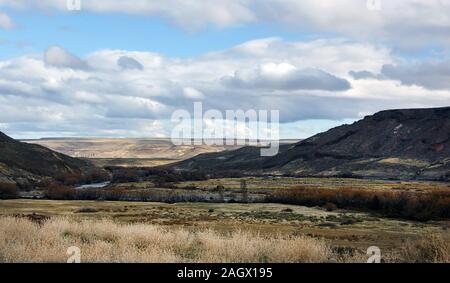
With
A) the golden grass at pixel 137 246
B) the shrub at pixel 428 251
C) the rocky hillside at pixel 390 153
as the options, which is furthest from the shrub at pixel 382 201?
the rocky hillside at pixel 390 153

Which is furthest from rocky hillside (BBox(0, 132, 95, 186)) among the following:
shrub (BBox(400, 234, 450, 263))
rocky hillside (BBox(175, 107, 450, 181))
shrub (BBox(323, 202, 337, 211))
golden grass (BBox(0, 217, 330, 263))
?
shrub (BBox(400, 234, 450, 263))

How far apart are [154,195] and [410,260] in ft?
242

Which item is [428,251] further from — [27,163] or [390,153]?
[390,153]

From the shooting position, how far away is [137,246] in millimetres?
15539

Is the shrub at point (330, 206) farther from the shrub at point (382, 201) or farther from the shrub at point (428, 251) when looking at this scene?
the shrub at point (428, 251)

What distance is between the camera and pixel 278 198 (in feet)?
266

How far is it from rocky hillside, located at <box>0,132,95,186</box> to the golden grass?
94062 millimetres

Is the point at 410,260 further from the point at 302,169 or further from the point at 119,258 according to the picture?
the point at 302,169

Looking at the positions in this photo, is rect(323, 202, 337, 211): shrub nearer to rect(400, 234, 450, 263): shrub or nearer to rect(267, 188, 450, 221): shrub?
rect(267, 188, 450, 221): shrub

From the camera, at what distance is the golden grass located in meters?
12.9

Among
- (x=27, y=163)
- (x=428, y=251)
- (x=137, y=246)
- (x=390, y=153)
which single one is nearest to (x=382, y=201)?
(x=428, y=251)

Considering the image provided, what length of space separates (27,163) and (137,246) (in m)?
128

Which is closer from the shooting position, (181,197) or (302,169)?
(181,197)
